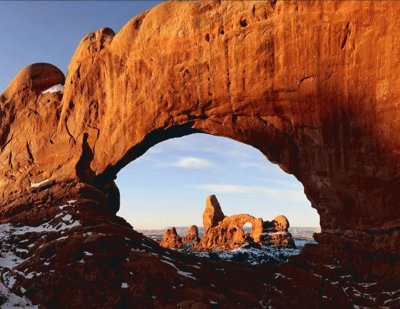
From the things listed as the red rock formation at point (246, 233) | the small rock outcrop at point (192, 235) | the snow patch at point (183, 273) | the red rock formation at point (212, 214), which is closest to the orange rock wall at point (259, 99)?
the snow patch at point (183, 273)

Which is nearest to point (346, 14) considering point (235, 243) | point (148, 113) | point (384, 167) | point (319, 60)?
point (319, 60)

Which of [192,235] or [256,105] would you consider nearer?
[256,105]

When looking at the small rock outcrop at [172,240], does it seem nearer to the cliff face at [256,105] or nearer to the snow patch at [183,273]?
the cliff face at [256,105]

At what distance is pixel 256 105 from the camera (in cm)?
2703

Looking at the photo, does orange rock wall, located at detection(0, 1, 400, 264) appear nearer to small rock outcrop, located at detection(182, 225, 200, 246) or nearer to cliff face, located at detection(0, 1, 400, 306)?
cliff face, located at detection(0, 1, 400, 306)

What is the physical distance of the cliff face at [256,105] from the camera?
2367 centimetres

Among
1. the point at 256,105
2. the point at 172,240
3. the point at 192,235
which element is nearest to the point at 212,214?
the point at 172,240

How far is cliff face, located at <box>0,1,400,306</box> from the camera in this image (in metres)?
23.7

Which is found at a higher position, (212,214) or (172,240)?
(212,214)

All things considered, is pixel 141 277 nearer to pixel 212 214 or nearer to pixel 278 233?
pixel 278 233

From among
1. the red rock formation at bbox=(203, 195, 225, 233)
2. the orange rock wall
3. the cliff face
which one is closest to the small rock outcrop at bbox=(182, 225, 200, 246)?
the red rock formation at bbox=(203, 195, 225, 233)

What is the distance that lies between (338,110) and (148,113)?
12.8 metres

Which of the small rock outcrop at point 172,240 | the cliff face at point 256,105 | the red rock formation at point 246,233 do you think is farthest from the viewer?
the small rock outcrop at point 172,240

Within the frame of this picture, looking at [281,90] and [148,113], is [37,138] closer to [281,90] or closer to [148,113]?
[148,113]
